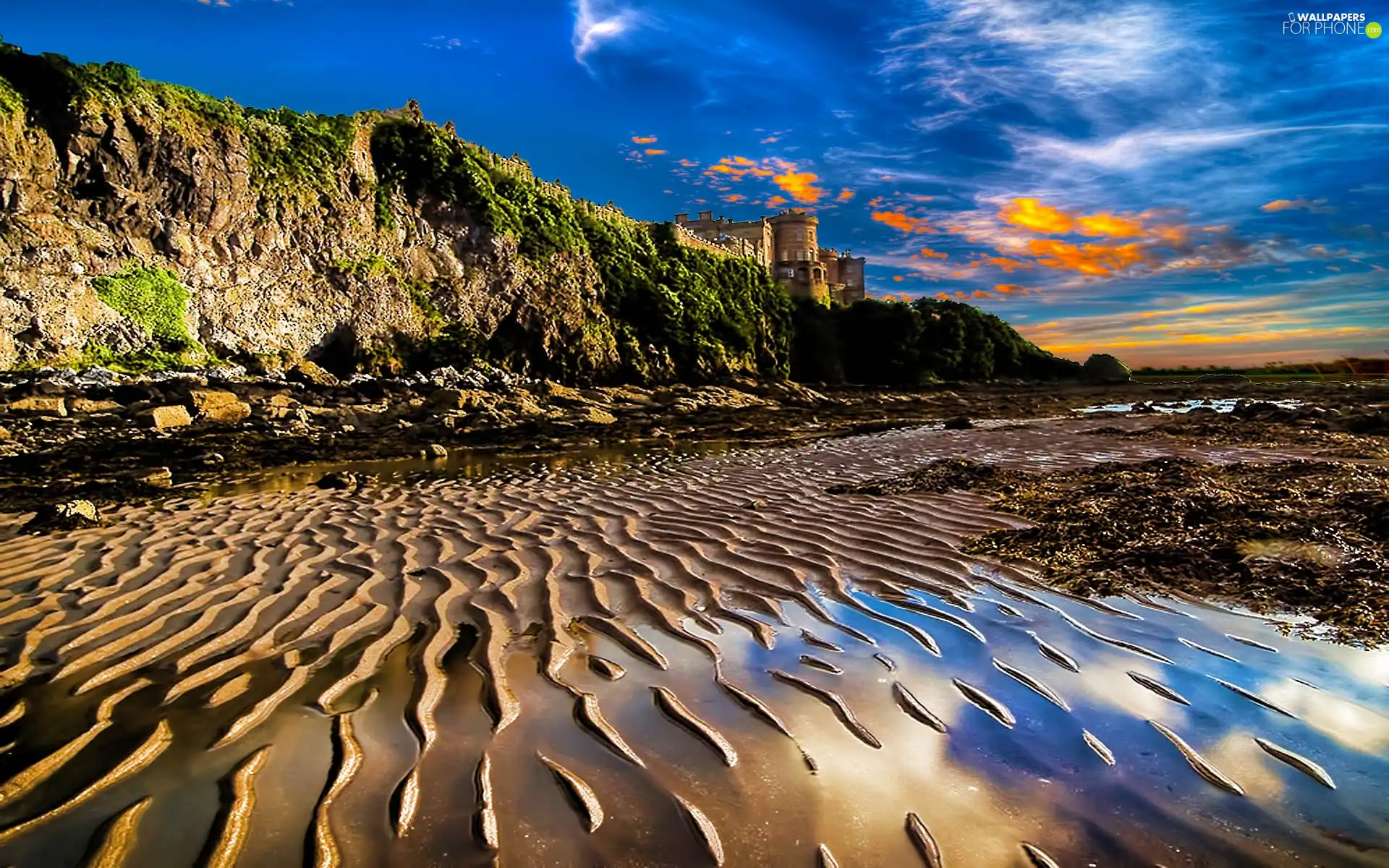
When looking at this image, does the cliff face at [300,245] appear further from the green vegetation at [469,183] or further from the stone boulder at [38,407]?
the stone boulder at [38,407]

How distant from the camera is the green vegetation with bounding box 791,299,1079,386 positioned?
55125 millimetres

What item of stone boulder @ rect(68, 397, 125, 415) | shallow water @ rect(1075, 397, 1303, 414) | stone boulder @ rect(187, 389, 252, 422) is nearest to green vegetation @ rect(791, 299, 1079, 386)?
shallow water @ rect(1075, 397, 1303, 414)

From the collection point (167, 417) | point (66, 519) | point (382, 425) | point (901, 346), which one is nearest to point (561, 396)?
point (382, 425)

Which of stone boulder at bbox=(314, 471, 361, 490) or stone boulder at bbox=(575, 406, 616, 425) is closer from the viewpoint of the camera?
stone boulder at bbox=(314, 471, 361, 490)

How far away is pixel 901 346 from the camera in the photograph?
54844 mm

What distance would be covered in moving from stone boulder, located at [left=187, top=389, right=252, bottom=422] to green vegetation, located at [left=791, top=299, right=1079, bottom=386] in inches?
1674

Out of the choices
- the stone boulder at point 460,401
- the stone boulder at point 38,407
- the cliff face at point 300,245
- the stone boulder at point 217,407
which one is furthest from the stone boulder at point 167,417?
the cliff face at point 300,245

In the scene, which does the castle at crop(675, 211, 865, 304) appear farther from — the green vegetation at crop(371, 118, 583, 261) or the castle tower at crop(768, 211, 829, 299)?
the green vegetation at crop(371, 118, 583, 261)

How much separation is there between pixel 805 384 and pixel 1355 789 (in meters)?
51.0

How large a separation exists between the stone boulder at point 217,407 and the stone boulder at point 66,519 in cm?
1276

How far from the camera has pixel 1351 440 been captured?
1146 centimetres

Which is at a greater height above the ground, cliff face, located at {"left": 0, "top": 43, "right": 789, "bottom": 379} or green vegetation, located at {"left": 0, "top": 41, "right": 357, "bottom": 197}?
green vegetation, located at {"left": 0, "top": 41, "right": 357, "bottom": 197}

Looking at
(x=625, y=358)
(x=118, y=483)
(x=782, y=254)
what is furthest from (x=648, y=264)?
(x=118, y=483)

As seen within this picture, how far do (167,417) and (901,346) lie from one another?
48.6m
